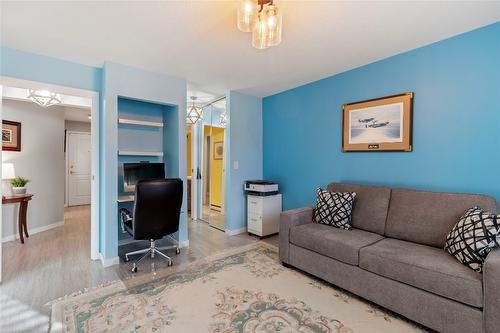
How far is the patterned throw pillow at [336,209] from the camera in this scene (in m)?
2.62

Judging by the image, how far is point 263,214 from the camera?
3771 mm

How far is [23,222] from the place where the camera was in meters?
3.59

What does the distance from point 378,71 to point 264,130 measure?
81.0 inches

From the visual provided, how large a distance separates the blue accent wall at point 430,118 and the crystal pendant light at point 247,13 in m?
1.89

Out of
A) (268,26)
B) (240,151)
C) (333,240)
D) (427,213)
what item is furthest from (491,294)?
(240,151)

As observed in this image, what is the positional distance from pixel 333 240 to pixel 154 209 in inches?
75.0

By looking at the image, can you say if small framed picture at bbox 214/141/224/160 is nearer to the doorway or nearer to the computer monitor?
the computer monitor

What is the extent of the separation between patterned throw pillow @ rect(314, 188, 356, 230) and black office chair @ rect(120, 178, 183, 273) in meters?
1.68

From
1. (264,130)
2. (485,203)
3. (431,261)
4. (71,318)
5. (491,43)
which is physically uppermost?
(491,43)

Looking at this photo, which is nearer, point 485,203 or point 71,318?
point 71,318

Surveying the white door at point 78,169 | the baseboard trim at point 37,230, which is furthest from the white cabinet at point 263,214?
the white door at point 78,169

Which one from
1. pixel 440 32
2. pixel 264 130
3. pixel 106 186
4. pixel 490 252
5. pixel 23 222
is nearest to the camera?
pixel 490 252

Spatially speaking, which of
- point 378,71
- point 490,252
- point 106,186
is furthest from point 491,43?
point 106,186

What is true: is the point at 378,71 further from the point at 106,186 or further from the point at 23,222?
the point at 23,222
